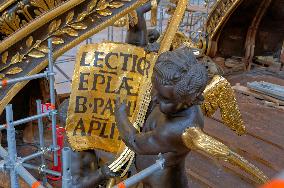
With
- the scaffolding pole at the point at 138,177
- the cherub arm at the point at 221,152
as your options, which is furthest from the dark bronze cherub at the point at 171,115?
the scaffolding pole at the point at 138,177

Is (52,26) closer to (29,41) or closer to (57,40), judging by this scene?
(57,40)

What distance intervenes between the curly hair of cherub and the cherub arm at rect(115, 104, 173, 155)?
0.30 meters

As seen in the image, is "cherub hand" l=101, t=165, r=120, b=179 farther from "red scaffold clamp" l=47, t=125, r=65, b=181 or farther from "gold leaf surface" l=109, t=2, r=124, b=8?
"gold leaf surface" l=109, t=2, r=124, b=8

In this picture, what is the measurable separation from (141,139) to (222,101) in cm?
73

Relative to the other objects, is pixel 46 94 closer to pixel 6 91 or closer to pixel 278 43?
pixel 6 91

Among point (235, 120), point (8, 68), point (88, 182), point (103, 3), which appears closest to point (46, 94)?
point (8, 68)

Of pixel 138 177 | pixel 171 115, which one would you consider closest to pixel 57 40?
pixel 171 115

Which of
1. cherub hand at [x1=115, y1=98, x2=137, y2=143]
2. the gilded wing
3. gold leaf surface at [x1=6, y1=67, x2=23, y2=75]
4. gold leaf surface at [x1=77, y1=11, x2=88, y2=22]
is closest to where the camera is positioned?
cherub hand at [x1=115, y1=98, x2=137, y2=143]

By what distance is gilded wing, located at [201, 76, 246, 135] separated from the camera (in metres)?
2.56

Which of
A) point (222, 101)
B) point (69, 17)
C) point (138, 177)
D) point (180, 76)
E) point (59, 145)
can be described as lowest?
point (59, 145)

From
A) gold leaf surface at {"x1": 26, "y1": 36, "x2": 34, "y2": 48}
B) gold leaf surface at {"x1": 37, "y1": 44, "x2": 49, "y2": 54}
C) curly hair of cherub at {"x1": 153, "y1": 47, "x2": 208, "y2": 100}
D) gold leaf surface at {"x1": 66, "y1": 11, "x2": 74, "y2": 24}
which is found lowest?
gold leaf surface at {"x1": 37, "y1": 44, "x2": 49, "y2": 54}

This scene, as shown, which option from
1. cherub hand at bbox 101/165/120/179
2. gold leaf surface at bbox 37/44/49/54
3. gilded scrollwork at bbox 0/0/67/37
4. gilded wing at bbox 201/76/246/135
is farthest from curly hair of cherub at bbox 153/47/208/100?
gilded scrollwork at bbox 0/0/67/37

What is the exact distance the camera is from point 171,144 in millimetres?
2164

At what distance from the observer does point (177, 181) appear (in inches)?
95.9
